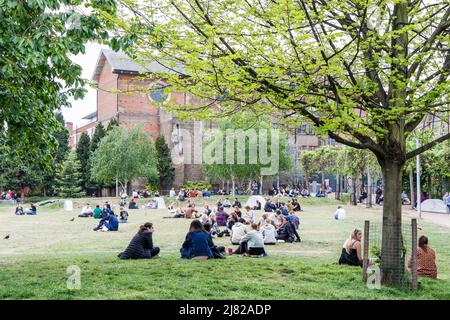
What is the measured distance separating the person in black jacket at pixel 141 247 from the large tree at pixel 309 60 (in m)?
4.69

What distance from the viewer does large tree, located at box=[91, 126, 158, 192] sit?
5769 cm

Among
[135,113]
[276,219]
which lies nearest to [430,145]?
[276,219]

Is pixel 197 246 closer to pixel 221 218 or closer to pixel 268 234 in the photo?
pixel 268 234

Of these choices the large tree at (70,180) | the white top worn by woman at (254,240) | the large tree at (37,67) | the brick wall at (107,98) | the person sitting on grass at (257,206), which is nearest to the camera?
the large tree at (37,67)

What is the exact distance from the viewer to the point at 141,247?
1548cm

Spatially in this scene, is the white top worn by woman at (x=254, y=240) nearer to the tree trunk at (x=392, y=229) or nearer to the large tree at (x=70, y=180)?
the tree trunk at (x=392, y=229)

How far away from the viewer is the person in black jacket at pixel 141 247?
15336 mm

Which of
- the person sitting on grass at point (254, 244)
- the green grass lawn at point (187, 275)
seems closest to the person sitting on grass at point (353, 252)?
the green grass lawn at point (187, 275)

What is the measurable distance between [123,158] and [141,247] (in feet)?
142

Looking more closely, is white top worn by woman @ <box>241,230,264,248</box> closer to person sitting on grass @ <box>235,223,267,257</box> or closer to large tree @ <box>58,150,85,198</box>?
person sitting on grass @ <box>235,223,267,257</box>

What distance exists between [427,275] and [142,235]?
308 inches

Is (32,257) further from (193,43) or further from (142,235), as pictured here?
(193,43)

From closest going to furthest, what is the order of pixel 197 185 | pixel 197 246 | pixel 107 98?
pixel 197 246 → pixel 197 185 → pixel 107 98

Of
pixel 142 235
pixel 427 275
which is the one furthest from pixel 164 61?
pixel 427 275
